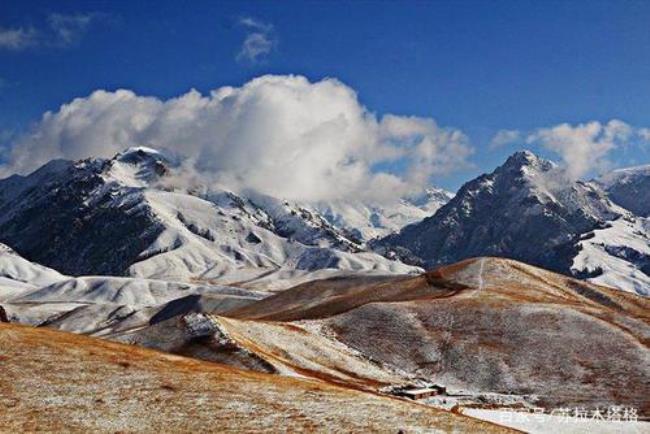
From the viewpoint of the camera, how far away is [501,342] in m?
108

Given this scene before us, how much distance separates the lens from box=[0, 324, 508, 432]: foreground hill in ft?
131

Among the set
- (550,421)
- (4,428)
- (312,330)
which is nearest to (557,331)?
(312,330)

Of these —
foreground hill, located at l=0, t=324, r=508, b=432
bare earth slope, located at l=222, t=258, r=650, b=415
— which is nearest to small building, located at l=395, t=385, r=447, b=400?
bare earth slope, located at l=222, t=258, r=650, b=415

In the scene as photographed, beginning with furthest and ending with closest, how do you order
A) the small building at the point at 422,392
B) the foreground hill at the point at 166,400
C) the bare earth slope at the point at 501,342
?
1. the bare earth slope at the point at 501,342
2. the small building at the point at 422,392
3. the foreground hill at the point at 166,400

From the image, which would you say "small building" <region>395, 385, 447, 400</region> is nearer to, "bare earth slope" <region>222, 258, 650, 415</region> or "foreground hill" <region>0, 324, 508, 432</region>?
"bare earth slope" <region>222, 258, 650, 415</region>

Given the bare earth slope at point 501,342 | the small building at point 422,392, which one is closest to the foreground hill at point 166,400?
the small building at point 422,392

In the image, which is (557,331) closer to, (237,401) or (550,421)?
(550,421)

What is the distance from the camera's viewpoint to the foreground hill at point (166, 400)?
39.8 meters

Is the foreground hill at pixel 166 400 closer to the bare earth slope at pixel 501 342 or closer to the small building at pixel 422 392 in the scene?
the small building at pixel 422 392

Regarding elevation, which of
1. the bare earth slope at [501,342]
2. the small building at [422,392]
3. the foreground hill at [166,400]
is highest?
the bare earth slope at [501,342]

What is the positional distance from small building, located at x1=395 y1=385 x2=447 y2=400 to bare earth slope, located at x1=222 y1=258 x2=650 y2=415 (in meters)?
4.75

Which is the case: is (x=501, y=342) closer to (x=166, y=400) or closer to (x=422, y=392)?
(x=422, y=392)

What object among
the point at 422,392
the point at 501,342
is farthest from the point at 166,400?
the point at 501,342

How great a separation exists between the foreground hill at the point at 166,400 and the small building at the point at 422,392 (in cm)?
3323
